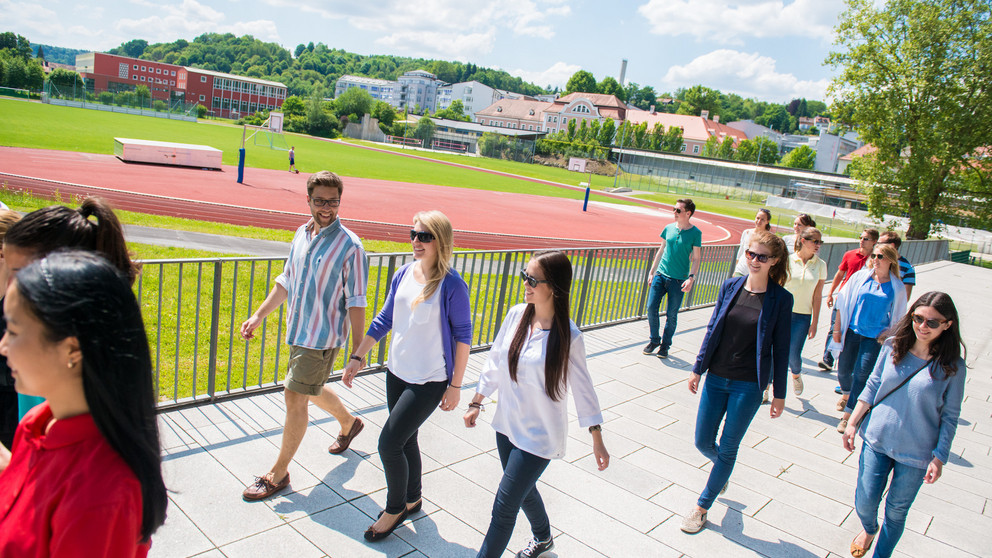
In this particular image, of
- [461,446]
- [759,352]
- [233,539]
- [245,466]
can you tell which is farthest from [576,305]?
[233,539]

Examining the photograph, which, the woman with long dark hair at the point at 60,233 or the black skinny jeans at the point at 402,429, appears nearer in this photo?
the woman with long dark hair at the point at 60,233

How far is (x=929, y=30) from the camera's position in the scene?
27.0m

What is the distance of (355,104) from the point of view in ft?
312

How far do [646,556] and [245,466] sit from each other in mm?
2666

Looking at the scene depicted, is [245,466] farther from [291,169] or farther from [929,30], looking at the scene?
[291,169]

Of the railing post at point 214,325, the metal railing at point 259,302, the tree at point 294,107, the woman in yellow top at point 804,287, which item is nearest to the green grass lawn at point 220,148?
the metal railing at point 259,302

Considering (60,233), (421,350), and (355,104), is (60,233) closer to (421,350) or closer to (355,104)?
(421,350)

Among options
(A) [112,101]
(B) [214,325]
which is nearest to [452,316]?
(B) [214,325]

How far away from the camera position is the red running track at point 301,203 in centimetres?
1944

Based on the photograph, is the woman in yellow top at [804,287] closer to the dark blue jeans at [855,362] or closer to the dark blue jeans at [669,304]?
the dark blue jeans at [855,362]

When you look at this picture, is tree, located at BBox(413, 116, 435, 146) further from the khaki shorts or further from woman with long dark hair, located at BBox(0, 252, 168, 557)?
woman with long dark hair, located at BBox(0, 252, 168, 557)

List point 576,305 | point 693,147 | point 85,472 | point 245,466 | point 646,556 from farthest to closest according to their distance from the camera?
point 693,147
point 576,305
point 245,466
point 646,556
point 85,472

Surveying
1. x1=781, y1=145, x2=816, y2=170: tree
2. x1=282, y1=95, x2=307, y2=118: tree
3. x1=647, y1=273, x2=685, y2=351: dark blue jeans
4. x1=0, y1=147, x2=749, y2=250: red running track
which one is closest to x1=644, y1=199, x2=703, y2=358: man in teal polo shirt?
x1=647, y1=273, x2=685, y2=351: dark blue jeans

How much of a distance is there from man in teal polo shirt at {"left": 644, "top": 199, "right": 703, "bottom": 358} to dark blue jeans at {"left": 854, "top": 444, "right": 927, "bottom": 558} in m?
3.97
